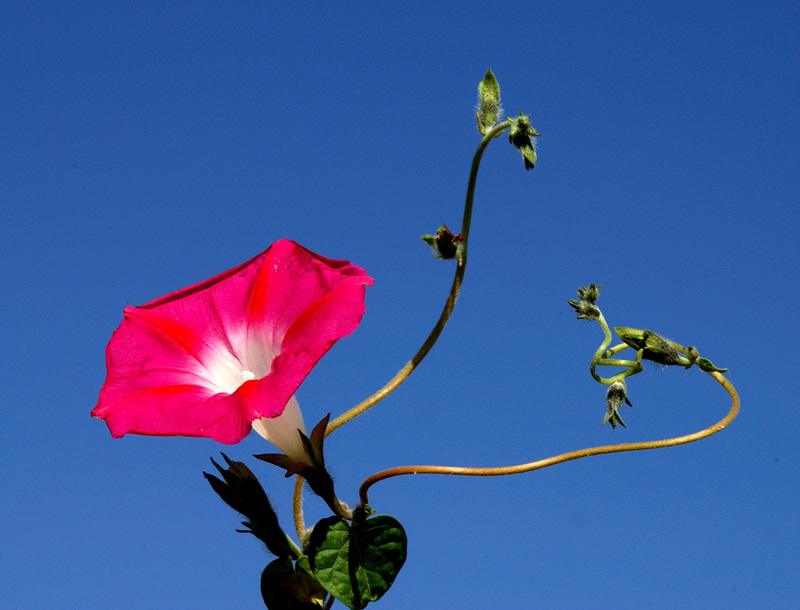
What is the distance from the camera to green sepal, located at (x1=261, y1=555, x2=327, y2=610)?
1794 millimetres

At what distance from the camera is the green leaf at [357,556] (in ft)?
5.73

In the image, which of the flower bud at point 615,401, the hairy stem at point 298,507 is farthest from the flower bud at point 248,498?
the flower bud at point 615,401

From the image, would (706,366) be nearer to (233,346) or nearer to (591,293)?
(591,293)

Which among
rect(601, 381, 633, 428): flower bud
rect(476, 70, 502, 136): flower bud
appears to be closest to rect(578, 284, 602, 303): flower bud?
rect(601, 381, 633, 428): flower bud

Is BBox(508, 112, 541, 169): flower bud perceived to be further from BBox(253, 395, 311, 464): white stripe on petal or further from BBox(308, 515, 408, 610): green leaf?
BBox(308, 515, 408, 610): green leaf

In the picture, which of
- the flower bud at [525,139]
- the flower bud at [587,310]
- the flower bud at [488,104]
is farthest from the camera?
the flower bud at [587,310]

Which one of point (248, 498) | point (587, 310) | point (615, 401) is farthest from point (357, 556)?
point (587, 310)

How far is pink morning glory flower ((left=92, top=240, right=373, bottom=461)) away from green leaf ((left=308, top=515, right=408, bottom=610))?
7.2 inches

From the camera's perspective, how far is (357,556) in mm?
1770

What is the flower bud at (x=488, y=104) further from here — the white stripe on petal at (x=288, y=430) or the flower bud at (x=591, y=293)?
the white stripe on petal at (x=288, y=430)

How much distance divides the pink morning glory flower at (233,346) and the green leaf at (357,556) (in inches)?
7.2

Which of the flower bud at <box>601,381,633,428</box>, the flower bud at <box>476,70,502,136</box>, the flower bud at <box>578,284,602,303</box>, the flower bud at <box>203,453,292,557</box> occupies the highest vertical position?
the flower bud at <box>476,70,502,136</box>

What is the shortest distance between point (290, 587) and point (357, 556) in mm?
170

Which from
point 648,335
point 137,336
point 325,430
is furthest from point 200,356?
point 648,335
